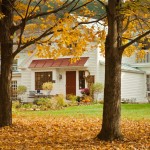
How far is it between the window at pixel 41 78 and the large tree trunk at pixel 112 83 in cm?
2429

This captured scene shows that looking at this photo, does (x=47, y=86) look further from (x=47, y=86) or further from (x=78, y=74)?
(x=78, y=74)

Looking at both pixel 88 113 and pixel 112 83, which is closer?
pixel 112 83

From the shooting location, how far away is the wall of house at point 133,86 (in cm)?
3226

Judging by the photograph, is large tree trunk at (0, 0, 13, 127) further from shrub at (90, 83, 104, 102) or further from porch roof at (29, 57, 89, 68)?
porch roof at (29, 57, 89, 68)

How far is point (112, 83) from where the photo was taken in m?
9.21

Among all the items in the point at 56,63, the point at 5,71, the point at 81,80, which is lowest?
the point at 5,71

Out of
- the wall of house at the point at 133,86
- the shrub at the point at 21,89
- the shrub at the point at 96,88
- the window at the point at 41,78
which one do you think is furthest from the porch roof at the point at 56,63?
the wall of house at the point at 133,86

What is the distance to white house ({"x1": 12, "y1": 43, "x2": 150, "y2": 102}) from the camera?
31.2 metres

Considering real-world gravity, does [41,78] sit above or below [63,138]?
above

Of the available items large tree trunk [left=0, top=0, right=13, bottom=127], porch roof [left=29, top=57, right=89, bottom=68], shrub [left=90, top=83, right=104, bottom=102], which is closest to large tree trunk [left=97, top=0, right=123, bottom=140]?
large tree trunk [left=0, top=0, right=13, bottom=127]

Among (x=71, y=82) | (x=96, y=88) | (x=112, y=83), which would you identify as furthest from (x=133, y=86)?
(x=112, y=83)

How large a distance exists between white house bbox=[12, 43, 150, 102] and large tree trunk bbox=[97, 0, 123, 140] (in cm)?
2098

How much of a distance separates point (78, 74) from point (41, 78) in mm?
3612

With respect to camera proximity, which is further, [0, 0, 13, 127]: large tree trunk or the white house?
the white house
